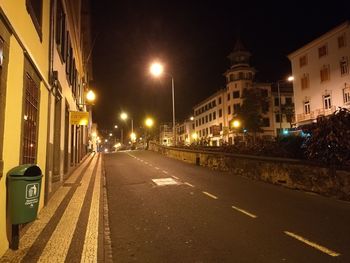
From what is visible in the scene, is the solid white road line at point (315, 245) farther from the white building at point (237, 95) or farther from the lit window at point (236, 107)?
the white building at point (237, 95)

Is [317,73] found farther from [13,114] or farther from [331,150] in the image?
[13,114]

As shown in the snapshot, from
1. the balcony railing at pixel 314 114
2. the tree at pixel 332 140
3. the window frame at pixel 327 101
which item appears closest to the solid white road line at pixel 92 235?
the tree at pixel 332 140

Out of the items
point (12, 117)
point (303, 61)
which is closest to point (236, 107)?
point (303, 61)

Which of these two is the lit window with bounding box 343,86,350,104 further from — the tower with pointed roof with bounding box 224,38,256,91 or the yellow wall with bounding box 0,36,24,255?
the yellow wall with bounding box 0,36,24,255

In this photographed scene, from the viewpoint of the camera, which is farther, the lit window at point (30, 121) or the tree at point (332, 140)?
the tree at point (332, 140)

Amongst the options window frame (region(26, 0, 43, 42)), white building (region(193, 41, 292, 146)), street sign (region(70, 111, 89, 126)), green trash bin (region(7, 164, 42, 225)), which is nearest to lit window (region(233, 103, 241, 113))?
white building (region(193, 41, 292, 146))

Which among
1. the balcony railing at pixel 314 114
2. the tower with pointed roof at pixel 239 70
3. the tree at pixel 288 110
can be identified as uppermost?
the tower with pointed roof at pixel 239 70

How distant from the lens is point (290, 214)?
25.3 ft

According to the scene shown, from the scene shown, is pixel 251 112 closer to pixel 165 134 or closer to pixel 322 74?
pixel 322 74

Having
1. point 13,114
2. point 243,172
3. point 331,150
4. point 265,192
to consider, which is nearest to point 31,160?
point 13,114

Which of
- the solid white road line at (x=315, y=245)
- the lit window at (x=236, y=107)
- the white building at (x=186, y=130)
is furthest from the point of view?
the white building at (x=186, y=130)

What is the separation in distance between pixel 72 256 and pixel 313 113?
38721 millimetres

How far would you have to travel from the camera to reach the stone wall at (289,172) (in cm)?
964

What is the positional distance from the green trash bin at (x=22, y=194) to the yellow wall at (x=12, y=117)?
0.38 feet
